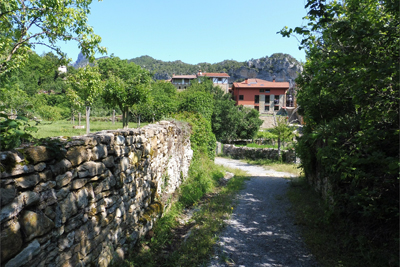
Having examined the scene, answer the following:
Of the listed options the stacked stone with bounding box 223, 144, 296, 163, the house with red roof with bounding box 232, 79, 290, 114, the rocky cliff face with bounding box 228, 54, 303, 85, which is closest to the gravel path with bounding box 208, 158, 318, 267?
the stacked stone with bounding box 223, 144, 296, 163

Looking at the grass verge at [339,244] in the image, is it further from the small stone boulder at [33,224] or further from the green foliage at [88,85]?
the green foliage at [88,85]

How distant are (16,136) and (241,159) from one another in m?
22.7

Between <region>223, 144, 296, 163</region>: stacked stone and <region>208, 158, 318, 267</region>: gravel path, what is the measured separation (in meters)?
13.0

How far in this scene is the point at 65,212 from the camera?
9.37 feet

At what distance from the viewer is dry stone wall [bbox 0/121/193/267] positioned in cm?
222

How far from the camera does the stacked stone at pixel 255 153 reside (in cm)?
2081

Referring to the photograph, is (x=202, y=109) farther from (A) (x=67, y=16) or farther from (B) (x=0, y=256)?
(B) (x=0, y=256)

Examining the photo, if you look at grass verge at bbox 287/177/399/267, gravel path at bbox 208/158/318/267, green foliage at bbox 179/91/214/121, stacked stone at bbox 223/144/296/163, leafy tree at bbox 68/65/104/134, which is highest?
leafy tree at bbox 68/65/104/134

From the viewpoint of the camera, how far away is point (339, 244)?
4.77 m

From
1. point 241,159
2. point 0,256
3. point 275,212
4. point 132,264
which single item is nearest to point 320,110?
point 275,212

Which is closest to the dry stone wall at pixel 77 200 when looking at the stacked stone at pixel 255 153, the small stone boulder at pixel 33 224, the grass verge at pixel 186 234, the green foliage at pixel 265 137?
the small stone boulder at pixel 33 224

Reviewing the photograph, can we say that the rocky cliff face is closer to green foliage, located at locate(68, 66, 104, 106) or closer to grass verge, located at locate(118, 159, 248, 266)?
green foliage, located at locate(68, 66, 104, 106)

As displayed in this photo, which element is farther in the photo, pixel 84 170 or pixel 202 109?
pixel 202 109

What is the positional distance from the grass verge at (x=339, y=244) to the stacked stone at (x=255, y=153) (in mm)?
14531
